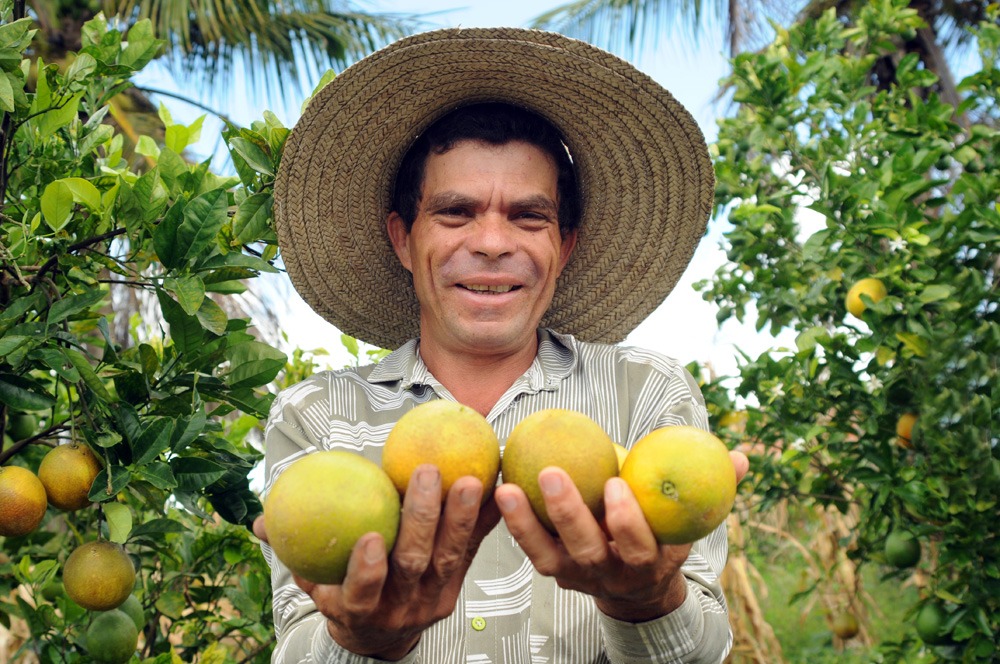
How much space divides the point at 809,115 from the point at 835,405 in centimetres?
114

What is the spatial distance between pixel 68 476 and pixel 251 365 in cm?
41

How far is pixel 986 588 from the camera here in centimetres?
280

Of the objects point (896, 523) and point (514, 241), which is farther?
point (896, 523)

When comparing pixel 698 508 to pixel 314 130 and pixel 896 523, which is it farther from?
pixel 896 523

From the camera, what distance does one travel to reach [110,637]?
2150mm

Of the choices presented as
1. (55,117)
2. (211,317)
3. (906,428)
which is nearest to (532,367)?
(211,317)

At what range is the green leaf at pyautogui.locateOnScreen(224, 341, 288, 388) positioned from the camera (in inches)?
78.2

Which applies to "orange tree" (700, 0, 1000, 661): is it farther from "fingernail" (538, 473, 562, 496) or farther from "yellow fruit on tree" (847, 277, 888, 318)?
"fingernail" (538, 473, 562, 496)

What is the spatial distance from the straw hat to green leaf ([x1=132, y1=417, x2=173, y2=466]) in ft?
1.95


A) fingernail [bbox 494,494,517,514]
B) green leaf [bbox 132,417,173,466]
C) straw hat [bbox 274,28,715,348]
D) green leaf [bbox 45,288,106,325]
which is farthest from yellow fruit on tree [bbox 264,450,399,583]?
straw hat [bbox 274,28,715,348]

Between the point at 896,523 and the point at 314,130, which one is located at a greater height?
the point at 314,130

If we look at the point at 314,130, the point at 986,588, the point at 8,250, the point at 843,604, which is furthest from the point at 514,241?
the point at 843,604

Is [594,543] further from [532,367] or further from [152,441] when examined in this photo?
[152,441]

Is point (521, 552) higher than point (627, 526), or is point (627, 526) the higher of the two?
point (627, 526)
